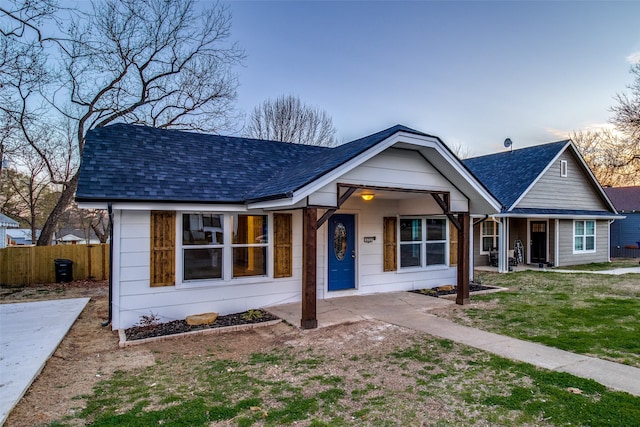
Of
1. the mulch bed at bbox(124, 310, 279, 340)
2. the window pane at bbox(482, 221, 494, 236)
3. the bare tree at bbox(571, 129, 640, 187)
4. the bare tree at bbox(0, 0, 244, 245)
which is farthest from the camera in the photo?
the bare tree at bbox(571, 129, 640, 187)

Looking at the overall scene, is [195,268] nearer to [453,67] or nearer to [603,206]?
[453,67]

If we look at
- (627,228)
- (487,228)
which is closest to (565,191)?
(487,228)

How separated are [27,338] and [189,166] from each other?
166 inches

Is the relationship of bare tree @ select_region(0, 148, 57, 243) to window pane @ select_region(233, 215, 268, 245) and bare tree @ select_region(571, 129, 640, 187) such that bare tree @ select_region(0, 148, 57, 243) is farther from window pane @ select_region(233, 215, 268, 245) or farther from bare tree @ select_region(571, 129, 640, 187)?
bare tree @ select_region(571, 129, 640, 187)

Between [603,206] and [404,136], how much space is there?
16234 millimetres

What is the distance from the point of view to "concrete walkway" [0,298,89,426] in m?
4.23

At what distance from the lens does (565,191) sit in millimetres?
16422

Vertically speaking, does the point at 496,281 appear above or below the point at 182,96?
below

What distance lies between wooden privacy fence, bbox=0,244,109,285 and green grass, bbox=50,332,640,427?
10.8m

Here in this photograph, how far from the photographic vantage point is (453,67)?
1350 centimetres

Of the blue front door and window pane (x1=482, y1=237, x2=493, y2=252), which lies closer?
the blue front door

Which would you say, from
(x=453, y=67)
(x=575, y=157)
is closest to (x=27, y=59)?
(x=453, y=67)

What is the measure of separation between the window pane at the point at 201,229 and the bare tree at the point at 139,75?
11.1 metres

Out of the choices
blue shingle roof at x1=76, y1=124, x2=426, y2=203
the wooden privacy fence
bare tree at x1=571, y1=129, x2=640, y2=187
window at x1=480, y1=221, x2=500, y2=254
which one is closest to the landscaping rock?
blue shingle roof at x1=76, y1=124, x2=426, y2=203
